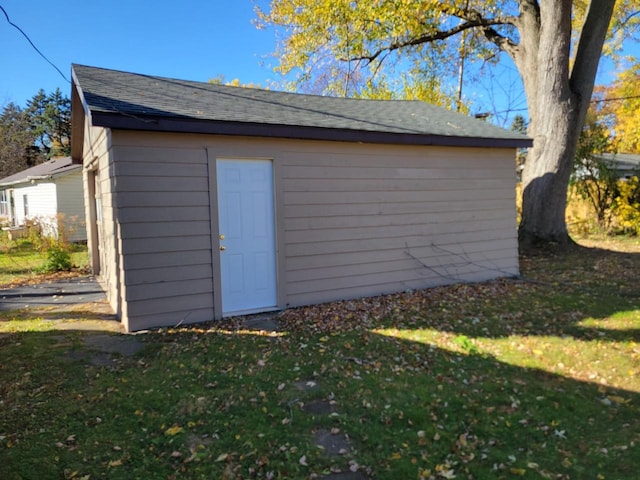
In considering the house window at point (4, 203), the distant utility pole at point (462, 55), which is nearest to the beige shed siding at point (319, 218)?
the distant utility pole at point (462, 55)

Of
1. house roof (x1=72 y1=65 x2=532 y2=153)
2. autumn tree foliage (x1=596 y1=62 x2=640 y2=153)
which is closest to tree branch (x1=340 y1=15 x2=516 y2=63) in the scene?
house roof (x1=72 y1=65 x2=532 y2=153)

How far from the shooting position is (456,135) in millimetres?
7691

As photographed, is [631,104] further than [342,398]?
Yes

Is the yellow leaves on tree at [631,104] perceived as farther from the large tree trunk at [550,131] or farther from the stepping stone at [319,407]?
the stepping stone at [319,407]

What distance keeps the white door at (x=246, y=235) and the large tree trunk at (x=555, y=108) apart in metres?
7.17

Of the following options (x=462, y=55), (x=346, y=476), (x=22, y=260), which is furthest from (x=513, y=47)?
(x=22, y=260)

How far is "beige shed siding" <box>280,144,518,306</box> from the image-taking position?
6.64 meters

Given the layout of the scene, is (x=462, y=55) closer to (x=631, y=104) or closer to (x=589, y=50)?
(x=589, y=50)

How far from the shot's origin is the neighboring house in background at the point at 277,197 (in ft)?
18.2

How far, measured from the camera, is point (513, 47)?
12.2 meters

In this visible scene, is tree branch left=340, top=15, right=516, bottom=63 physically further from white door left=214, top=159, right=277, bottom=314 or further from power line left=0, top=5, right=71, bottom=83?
power line left=0, top=5, right=71, bottom=83

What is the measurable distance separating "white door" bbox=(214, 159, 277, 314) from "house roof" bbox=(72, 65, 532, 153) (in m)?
0.57

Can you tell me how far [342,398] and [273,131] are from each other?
3.74m

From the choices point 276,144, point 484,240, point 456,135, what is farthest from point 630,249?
point 276,144
